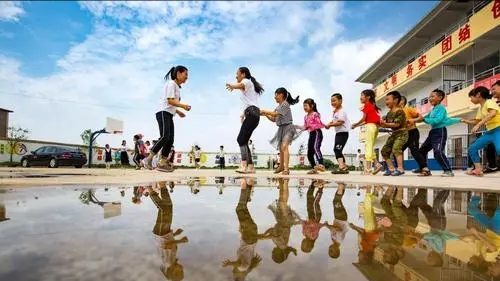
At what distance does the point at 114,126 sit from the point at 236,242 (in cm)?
3111

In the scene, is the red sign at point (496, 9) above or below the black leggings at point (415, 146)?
above

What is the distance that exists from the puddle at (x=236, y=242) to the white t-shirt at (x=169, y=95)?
4.34 metres

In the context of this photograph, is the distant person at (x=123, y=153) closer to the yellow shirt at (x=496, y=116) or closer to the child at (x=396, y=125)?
the child at (x=396, y=125)

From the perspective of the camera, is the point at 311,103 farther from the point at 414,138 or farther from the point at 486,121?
the point at 486,121

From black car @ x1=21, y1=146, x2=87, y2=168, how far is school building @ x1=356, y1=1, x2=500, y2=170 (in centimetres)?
1971

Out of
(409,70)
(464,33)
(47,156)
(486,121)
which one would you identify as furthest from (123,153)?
(409,70)

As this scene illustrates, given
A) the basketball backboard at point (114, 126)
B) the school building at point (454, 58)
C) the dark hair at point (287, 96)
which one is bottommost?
the dark hair at point (287, 96)

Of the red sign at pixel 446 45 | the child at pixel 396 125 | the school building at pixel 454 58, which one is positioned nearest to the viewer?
the child at pixel 396 125

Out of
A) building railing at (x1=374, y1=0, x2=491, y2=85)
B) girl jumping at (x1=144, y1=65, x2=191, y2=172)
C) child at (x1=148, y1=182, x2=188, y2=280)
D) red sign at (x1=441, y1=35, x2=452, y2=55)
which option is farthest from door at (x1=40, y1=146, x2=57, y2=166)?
building railing at (x1=374, y1=0, x2=491, y2=85)

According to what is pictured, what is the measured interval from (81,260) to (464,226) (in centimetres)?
152

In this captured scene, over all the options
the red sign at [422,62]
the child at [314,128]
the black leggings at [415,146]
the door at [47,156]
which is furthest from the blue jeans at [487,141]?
the door at [47,156]

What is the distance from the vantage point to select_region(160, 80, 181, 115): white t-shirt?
6.35 meters

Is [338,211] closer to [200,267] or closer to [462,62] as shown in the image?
[200,267]

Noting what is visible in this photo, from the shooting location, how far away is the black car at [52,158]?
1966 cm
